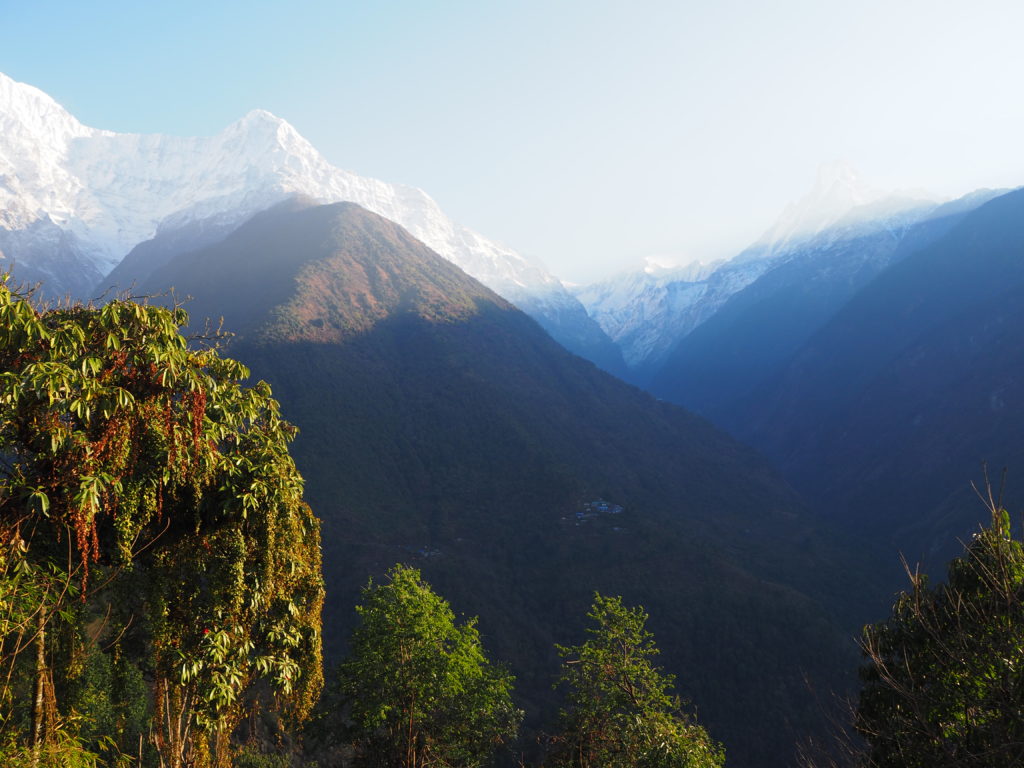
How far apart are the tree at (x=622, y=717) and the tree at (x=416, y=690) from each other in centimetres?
293

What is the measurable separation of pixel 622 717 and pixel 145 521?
14964 millimetres

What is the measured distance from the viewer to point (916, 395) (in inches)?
5344

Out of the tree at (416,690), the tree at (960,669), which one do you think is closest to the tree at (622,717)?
the tree at (416,690)

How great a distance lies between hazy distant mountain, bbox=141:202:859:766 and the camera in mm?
63000

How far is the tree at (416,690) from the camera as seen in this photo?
1823cm

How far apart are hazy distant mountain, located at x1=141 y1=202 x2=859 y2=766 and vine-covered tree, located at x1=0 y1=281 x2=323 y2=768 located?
1963 inches

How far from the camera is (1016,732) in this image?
877 cm

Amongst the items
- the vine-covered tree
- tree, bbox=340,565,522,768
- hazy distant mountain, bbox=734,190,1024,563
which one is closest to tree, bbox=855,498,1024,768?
the vine-covered tree

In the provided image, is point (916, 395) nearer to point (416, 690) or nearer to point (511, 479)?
point (511, 479)

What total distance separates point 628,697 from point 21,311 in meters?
18.2

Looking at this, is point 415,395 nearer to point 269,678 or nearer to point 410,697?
point 410,697

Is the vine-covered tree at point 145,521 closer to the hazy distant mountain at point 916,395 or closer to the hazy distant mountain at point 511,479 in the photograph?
the hazy distant mountain at point 511,479

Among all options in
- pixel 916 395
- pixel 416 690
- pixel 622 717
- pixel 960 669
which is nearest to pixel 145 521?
pixel 416 690

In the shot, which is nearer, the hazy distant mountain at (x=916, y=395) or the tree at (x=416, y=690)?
the tree at (x=416, y=690)
